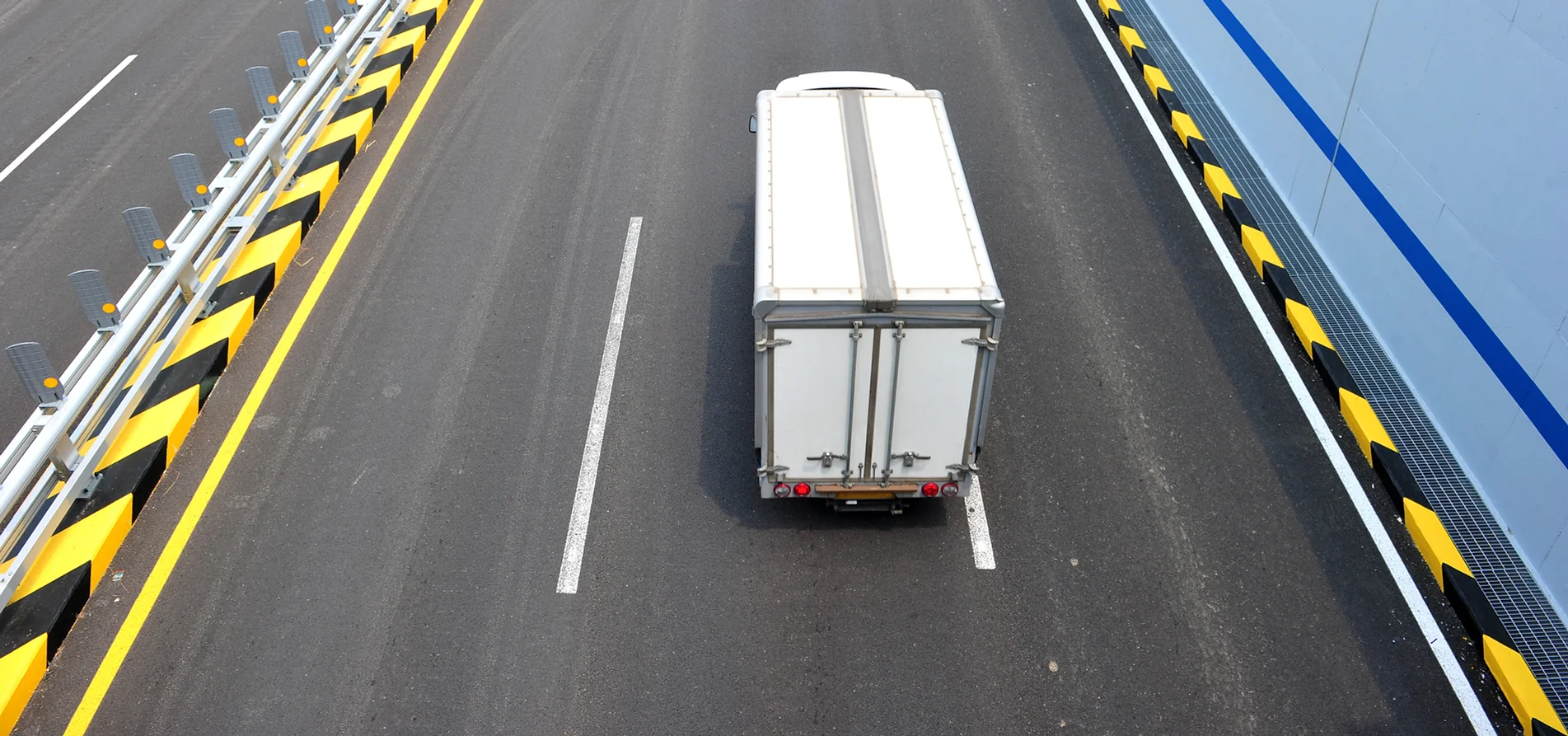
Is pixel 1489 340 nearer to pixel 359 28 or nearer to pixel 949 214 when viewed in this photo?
pixel 949 214

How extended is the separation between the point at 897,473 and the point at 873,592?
0.85 meters

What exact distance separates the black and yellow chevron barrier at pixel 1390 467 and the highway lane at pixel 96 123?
10.7 m

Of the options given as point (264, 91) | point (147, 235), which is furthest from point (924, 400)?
point (264, 91)

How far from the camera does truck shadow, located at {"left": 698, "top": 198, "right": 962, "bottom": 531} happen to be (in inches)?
320

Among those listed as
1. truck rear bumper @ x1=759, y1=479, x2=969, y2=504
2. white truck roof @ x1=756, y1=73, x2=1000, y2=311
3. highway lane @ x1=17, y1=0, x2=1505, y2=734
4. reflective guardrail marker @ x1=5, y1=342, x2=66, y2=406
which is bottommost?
highway lane @ x1=17, y1=0, x2=1505, y2=734

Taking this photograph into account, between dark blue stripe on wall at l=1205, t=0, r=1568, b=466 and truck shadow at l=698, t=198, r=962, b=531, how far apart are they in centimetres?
392

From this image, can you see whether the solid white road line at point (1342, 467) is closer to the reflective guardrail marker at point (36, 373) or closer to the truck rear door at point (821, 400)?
the truck rear door at point (821, 400)

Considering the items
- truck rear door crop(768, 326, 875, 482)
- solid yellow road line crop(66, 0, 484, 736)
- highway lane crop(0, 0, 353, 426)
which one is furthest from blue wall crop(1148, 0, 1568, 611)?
highway lane crop(0, 0, 353, 426)

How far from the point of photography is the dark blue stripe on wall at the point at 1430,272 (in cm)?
727

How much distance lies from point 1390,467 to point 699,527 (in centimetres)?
527

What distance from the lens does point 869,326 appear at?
22.5 feet

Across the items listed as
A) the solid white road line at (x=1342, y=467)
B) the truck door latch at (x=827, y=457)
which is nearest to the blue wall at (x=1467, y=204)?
the solid white road line at (x=1342, y=467)

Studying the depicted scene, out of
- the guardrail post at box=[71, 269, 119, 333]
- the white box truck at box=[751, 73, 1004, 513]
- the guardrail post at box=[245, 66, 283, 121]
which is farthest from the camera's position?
the guardrail post at box=[245, 66, 283, 121]

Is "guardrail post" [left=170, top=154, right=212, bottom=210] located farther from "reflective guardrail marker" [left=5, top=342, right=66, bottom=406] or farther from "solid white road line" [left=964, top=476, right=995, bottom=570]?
"solid white road line" [left=964, top=476, right=995, bottom=570]
